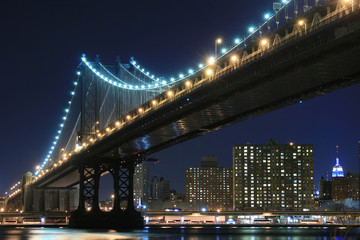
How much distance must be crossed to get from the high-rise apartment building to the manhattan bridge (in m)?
98.1

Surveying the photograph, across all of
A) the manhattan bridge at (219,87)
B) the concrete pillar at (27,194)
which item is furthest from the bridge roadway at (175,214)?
the concrete pillar at (27,194)

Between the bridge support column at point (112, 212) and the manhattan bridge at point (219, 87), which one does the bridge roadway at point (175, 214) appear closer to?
the manhattan bridge at point (219, 87)

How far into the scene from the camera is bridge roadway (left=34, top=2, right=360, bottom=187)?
114 ft

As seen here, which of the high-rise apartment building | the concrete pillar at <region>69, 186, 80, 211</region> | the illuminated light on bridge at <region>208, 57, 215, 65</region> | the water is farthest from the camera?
the high-rise apartment building

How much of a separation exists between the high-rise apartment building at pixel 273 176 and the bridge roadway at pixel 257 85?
118 metres

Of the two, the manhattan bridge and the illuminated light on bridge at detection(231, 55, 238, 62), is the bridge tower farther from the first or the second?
the illuminated light on bridge at detection(231, 55, 238, 62)

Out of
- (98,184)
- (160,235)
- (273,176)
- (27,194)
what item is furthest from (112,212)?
(273,176)

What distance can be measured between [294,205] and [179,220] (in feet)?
262

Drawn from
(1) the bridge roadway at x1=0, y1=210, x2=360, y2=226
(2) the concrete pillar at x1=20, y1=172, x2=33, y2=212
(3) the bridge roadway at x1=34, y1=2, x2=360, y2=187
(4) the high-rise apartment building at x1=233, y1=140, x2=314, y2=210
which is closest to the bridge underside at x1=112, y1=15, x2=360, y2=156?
(3) the bridge roadway at x1=34, y1=2, x2=360, y2=187

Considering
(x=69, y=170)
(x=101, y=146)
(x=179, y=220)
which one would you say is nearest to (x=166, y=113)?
(x=101, y=146)

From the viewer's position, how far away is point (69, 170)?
9288 centimetres

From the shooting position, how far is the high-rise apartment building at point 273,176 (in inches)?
7156

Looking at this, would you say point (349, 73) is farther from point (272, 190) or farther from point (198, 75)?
point (272, 190)

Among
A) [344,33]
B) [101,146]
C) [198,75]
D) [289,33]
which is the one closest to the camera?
[344,33]
